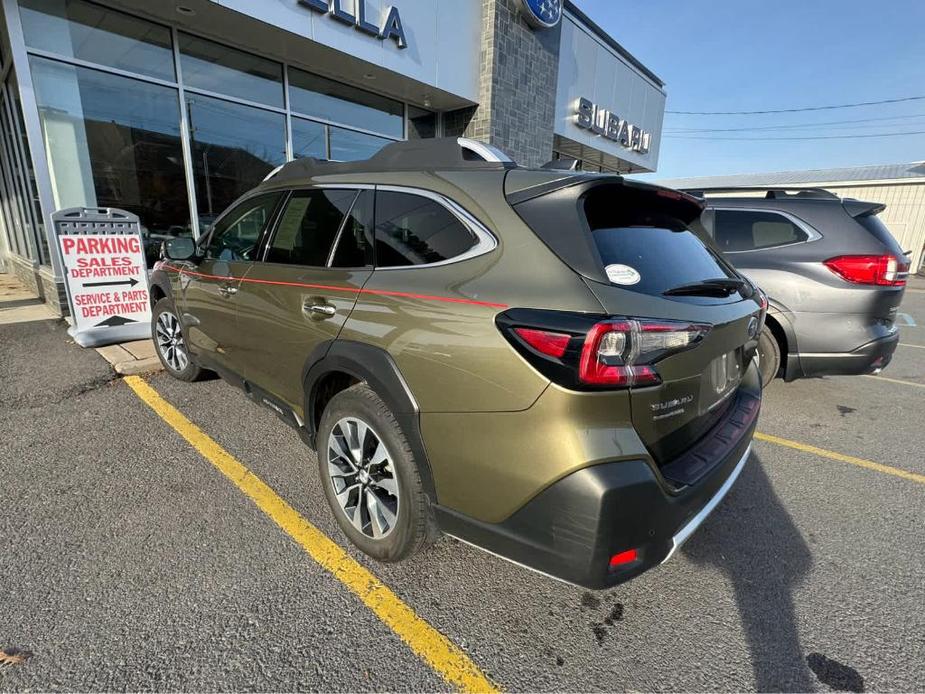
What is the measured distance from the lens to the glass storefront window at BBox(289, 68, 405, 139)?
8.56 metres

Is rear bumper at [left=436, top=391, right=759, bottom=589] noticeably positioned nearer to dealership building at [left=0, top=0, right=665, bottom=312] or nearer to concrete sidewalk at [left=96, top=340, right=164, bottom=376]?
concrete sidewalk at [left=96, top=340, right=164, bottom=376]

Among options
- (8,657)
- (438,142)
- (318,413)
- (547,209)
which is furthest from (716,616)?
(8,657)

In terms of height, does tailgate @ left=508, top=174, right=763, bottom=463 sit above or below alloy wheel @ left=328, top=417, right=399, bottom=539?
above

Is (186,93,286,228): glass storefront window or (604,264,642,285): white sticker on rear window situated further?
(186,93,286,228): glass storefront window

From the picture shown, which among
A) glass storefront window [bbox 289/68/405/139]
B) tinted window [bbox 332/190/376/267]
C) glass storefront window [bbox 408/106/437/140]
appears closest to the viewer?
tinted window [bbox 332/190/376/267]

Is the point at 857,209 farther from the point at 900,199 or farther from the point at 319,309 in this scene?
the point at 900,199

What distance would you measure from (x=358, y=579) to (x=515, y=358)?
51.4 inches

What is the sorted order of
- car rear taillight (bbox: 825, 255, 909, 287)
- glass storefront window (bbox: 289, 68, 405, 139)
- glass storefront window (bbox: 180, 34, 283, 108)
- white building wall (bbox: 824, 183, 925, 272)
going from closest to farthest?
car rear taillight (bbox: 825, 255, 909, 287), glass storefront window (bbox: 180, 34, 283, 108), glass storefront window (bbox: 289, 68, 405, 139), white building wall (bbox: 824, 183, 925, 272)

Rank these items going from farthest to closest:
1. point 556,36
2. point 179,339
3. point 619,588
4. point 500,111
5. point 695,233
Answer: point 556,36, point 500,111, point 179,339, point 695,233, point 619,588

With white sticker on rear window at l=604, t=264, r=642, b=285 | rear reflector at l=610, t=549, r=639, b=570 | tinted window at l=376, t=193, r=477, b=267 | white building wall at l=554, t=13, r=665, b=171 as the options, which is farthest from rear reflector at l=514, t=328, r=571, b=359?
white building wall at l=554, t=13, r=665, b=171

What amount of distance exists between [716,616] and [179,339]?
14.2 ft

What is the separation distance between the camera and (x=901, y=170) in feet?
100

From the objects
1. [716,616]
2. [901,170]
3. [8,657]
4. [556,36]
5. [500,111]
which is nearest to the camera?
[8,657]

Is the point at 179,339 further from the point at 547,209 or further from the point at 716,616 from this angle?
the point at 716,616
